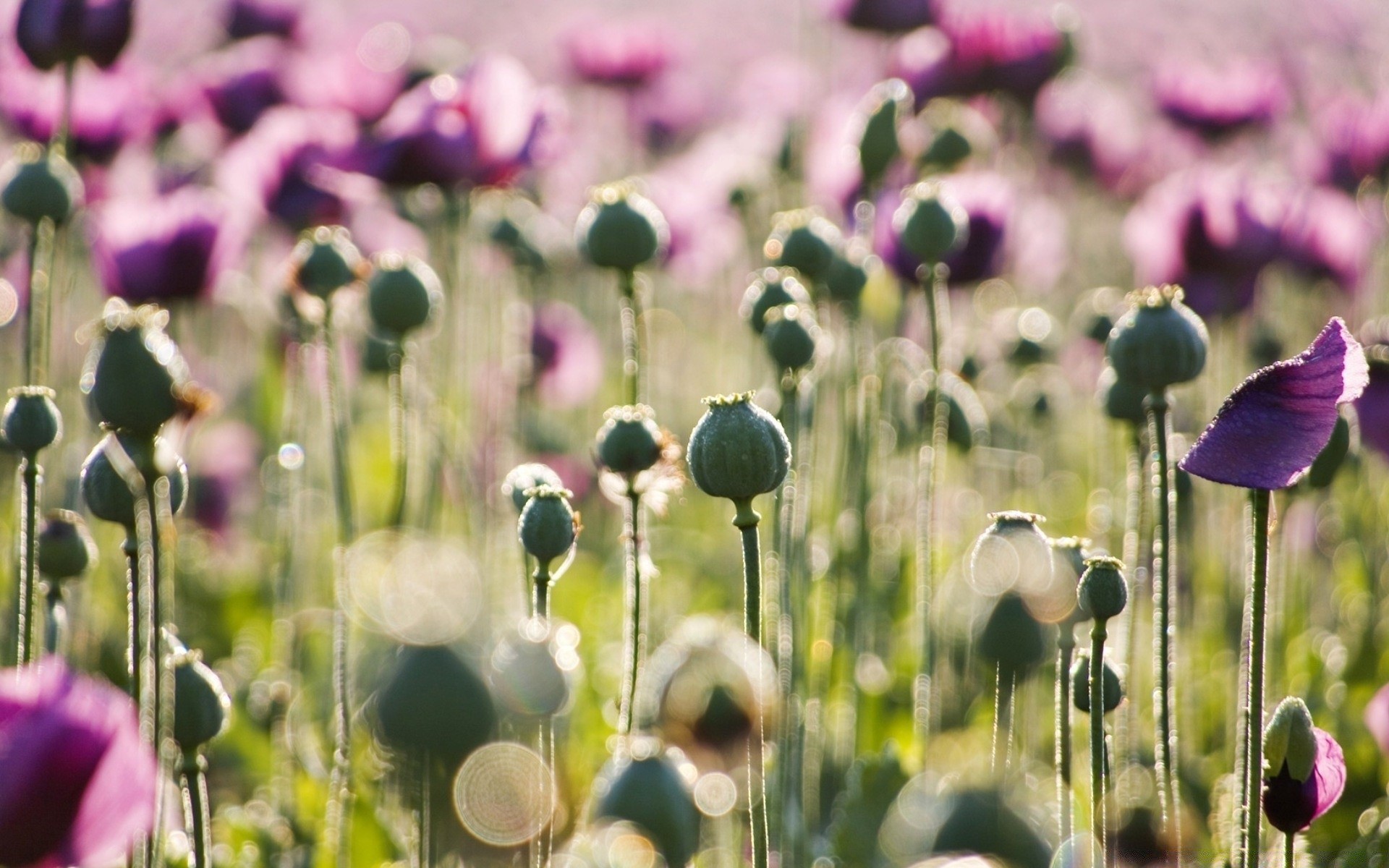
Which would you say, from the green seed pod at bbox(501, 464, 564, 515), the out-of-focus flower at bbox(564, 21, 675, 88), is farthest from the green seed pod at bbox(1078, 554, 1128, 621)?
the out-of-focus flower at bbox(564, 21, 675, 88)

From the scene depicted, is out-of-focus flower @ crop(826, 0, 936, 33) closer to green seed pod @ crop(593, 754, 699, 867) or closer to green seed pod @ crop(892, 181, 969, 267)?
green seed pod @ crop(892, 181, 969, 267)

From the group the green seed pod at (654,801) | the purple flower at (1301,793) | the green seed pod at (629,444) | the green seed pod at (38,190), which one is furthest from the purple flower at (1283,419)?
the green seed pod at (38,190)

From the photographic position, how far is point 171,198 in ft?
8.11

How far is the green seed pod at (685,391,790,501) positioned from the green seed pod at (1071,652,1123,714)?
1.04 feet

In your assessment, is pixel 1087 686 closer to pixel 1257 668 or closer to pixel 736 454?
pixel 1257 668

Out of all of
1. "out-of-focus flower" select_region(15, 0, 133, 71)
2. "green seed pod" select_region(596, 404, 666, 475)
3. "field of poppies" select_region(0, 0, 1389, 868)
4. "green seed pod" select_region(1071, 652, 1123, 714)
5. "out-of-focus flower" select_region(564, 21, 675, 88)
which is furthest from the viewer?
"out-of-focus flower" select_region(564, 21, 675, 88)

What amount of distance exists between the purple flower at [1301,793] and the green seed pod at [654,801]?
0.53m

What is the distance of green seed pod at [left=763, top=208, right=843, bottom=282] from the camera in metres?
1.94

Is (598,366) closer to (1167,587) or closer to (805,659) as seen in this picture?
(805,659)

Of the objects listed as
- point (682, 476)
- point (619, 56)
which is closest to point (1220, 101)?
point (619, 56)

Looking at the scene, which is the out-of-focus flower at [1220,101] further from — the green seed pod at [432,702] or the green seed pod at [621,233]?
the green seed pod at [432,702]

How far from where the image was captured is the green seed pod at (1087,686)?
1.28 meters

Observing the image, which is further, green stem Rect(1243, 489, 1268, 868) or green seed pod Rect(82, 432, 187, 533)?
green seed pod Rect(82, 432, 187, 533)

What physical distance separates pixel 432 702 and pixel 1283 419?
0.63 metres
